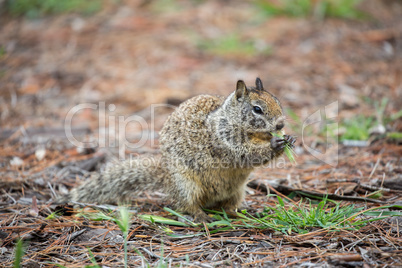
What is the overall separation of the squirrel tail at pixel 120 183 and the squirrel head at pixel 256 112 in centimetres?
82

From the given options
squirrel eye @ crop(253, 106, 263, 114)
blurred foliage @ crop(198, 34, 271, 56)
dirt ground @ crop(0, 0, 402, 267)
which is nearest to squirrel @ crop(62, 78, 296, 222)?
squirrel eye @ crop(253, 106, 263, 114)

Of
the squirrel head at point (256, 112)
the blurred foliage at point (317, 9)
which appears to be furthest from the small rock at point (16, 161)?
the blurred foliage at point (317, 9)

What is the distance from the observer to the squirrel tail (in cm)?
325

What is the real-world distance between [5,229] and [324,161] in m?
3.10

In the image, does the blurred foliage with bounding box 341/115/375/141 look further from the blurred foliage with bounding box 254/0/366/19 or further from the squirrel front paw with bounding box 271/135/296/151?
the blurred foliage with bounding box 254/0/366/19

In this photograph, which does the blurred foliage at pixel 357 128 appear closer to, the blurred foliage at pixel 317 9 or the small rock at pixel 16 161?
the small rock at pixel 16 161

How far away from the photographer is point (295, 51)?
6.86m

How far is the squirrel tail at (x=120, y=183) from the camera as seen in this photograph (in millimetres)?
3246

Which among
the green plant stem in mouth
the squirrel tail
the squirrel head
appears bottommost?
the squirrel tail

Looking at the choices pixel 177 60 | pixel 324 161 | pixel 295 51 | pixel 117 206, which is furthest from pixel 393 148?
pixel 177 60

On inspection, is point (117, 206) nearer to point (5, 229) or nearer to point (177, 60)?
point (5, 229)

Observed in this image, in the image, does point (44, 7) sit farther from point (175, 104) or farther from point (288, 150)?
point (288, 150)

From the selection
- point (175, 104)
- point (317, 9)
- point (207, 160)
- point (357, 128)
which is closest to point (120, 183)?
point (207, 160)

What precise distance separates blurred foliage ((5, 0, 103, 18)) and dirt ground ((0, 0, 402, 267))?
191mm
